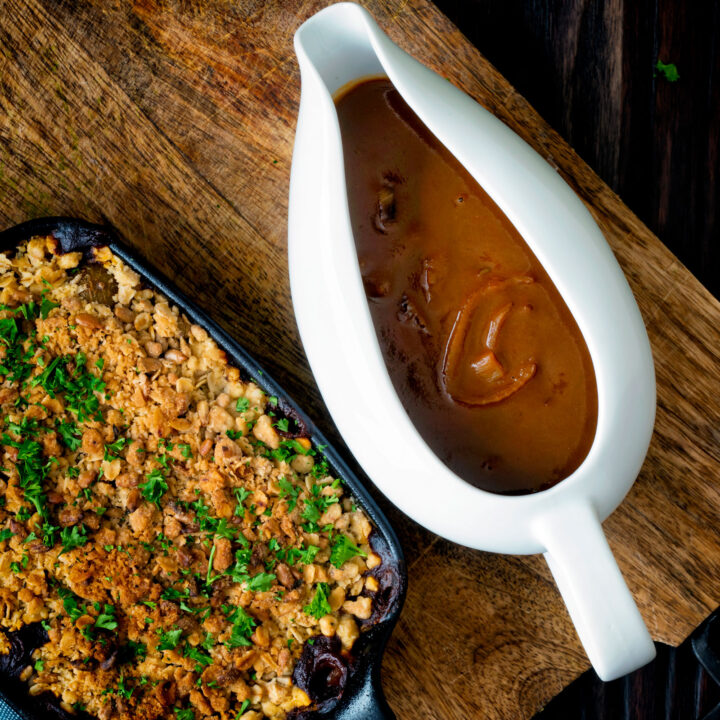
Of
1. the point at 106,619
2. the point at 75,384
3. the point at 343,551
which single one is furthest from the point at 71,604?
the point at 343,551

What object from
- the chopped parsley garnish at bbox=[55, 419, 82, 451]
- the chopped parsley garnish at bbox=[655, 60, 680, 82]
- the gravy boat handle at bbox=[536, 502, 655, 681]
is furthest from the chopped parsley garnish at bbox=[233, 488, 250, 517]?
the chopped parsley garnish at bbox=[655, 60, 680, 82]

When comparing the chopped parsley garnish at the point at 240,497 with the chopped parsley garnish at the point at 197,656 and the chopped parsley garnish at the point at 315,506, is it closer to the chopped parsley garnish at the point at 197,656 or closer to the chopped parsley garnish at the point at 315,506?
the chopped parsley garnish at the point at 315,506

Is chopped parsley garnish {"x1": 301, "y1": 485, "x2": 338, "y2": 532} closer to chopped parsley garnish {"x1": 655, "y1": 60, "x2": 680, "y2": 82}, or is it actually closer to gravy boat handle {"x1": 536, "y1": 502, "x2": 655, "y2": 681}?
gravy boat handle {"x1": 536, "y1": 502, "x2": 655, "y2": 681}

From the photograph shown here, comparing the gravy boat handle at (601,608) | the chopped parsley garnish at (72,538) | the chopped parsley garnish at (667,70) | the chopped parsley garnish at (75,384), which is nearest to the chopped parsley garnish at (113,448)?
the chopped parsley garnish at (75,384)

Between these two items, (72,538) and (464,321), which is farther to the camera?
(72,538)

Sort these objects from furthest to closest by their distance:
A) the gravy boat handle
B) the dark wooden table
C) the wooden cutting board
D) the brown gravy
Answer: the dark wooden table
the wooden cutting board
the brown gravy
the gravy boat handle

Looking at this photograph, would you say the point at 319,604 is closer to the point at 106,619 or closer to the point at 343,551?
the point at 343,551
